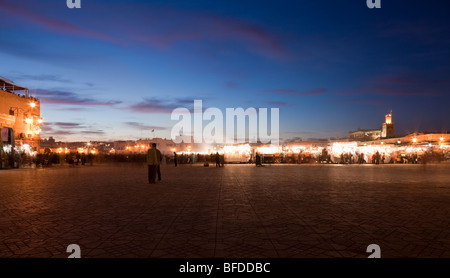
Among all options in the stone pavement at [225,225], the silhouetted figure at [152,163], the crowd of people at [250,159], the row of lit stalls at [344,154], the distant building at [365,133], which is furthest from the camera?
the distant building at [365,133]

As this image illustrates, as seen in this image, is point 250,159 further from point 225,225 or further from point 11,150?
point 225,225

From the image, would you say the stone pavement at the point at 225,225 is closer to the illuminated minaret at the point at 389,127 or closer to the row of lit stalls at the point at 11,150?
the row of lit stalls at the point at 11,150

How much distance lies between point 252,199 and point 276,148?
41.0 m

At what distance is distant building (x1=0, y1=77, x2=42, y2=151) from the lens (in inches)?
1228

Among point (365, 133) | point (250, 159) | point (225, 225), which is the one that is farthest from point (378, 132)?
point (225, 225)

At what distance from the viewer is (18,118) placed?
115ft

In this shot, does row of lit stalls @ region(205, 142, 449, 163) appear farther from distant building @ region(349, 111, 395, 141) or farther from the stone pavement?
distant building @ region(349, 111, 395, 141)

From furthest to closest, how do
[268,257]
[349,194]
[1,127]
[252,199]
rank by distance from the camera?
[1,127]
[349,194]
[252,199]
[268,257]

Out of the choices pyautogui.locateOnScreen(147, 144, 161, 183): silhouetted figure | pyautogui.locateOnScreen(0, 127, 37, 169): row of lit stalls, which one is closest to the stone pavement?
pyautogui.locateOnScreen(147, 144, 161, 183): silhouetted figure

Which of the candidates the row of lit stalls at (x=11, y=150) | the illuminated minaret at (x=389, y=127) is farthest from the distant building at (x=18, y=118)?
the illuminated minaret at (x=389, y=127)

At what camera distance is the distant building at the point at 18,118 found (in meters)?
31.2
